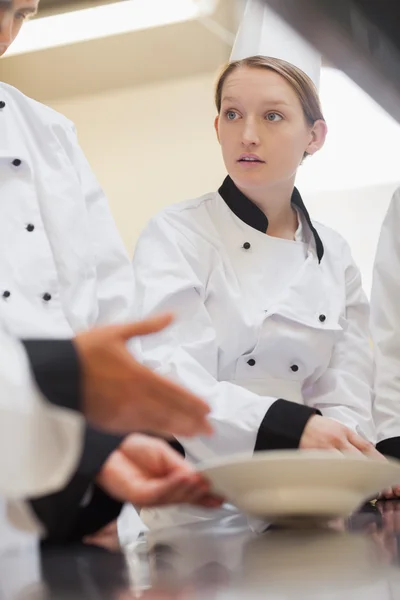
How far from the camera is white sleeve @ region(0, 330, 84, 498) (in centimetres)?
54

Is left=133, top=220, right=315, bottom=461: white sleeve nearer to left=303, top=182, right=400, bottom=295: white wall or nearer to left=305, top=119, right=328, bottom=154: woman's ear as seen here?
left=305, top=119, right=328, bottom=154: woman's ear

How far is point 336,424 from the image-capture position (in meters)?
1.15

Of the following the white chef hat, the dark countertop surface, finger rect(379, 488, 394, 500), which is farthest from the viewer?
the white chef hat

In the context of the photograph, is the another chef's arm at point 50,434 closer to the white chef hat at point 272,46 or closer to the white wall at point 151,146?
the white chef hat at point 272,46

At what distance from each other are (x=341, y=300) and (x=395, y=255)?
0.22 metres

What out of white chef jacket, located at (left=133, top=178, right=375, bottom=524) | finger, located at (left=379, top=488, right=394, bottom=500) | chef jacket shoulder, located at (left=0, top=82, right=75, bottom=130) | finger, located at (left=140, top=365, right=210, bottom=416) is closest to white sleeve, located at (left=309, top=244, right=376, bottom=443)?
white chef jacket, located at (left=133, top=178, right=375, bottom=524)

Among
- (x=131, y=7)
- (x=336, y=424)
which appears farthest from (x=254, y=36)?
(x=131, y=7)

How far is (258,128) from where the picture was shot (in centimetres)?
159

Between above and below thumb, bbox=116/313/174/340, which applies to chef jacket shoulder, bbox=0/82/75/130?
above

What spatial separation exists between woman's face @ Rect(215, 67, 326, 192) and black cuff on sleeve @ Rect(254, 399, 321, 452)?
53 centimetres

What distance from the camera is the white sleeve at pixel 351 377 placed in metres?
1.55

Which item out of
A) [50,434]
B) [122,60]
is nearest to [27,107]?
[50,434]

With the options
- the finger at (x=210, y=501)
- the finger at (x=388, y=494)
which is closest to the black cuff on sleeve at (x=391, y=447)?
the finger at (x=388, y=494)

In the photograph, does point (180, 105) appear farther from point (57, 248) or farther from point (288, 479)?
point (288, 479)
